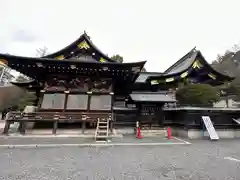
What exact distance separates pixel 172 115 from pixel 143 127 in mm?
2772

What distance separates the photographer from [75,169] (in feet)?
11.3

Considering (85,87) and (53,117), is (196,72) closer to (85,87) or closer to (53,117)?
(85,87)

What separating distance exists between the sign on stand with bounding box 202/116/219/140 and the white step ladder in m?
5.86

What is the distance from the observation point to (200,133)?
8.42 meters

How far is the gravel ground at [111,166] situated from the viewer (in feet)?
10.2

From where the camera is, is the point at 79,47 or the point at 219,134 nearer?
the point at 219,134

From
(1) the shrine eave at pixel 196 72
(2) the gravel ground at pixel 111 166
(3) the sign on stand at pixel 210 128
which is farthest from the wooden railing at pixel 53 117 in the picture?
(3) the sign on stand at pixel 210 128

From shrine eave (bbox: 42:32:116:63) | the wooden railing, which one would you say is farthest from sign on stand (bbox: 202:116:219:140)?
shrine eave (bbox: 42:32:116:63)

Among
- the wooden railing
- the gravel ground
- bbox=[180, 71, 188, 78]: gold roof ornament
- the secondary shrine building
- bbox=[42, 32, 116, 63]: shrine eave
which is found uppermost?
bbox=[42, 32, 116, 63]: shrine eave

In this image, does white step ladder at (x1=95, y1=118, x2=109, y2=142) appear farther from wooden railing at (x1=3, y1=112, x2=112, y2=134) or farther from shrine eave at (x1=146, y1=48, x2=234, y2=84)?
shrine eave at (x1=146, y1=48, x2=234, y2=84)

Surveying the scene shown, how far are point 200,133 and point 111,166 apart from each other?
7.05m

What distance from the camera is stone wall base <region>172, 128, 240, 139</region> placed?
8.31 metres

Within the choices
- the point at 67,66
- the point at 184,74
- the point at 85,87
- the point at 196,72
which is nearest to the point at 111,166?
the point at 85,87

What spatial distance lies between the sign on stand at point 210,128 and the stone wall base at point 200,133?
445 mm
